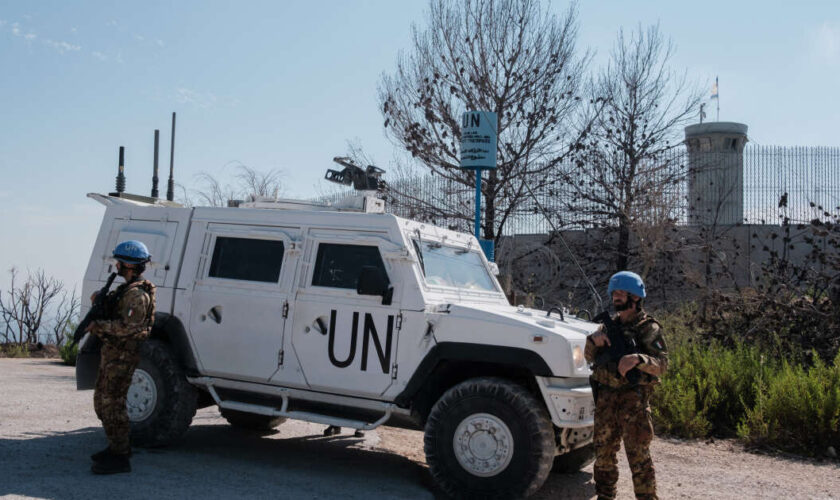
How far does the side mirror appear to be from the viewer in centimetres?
585

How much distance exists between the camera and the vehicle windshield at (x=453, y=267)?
641 cm

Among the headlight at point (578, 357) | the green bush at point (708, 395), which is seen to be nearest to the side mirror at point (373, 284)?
the headlight at point (578, 357)

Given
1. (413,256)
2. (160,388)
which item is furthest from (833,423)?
(160,388)

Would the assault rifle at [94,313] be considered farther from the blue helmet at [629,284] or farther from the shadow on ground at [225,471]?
the blue helmet at [629,284]

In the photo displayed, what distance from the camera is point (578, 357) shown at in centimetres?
563

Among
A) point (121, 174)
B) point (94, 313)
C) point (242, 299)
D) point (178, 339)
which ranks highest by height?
point (121, 174)

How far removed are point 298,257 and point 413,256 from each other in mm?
1048

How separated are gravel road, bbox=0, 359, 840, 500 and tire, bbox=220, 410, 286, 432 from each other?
0.37 feet

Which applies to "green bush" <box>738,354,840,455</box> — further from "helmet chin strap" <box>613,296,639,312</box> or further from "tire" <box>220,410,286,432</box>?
"tire" <box>220,410,286,432</box>

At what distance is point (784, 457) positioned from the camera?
25.7 feet

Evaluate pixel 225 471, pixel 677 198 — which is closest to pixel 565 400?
pixel 225 471

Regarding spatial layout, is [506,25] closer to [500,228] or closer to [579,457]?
[500,228]

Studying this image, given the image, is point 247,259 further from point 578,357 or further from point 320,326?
point 578,357

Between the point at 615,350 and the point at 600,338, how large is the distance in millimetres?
126
